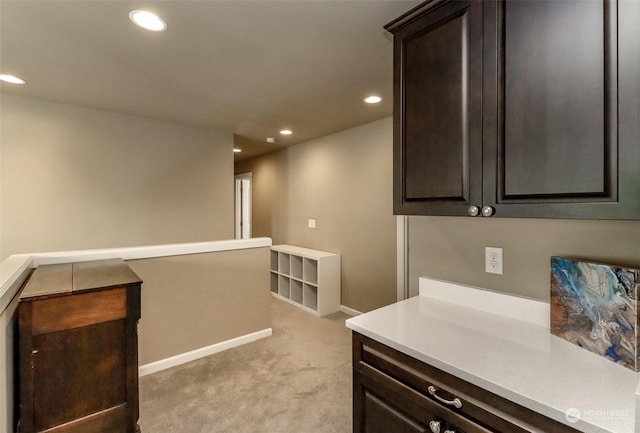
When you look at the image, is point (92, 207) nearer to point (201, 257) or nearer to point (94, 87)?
point (94, 87)

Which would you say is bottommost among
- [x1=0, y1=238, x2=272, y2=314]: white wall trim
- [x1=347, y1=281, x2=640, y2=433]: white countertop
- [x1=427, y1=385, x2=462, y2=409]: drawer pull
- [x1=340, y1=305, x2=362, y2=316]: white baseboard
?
[x1=340, y1=305, x2=362, y2=316]: white baseboard

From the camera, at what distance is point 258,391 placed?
7.32ft

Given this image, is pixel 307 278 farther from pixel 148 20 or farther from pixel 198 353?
pixel 148 20

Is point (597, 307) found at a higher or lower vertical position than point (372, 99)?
lower

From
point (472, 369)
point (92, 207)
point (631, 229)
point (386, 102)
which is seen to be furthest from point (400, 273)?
point (92, 207)

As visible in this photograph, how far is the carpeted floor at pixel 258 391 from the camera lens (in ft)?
6.24

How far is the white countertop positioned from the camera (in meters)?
0.79

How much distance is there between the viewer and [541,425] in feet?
2.69

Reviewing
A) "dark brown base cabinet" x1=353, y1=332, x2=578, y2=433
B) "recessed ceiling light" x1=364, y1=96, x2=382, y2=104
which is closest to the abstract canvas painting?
"dark brown base cabinet" x1=353, y1=332, x2=578, y2=433

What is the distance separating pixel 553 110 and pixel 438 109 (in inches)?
15.8

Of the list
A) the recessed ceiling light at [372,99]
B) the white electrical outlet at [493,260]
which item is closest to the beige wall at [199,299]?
the recessed ceiling light at [372,99]

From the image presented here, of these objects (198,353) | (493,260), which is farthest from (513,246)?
(198,353)

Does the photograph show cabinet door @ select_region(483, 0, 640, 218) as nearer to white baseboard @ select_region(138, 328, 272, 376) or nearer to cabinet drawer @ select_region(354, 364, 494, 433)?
cabinet drawer @ select_region(354, 364, 494, 433)

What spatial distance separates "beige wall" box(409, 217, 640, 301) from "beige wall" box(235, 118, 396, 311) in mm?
1598
